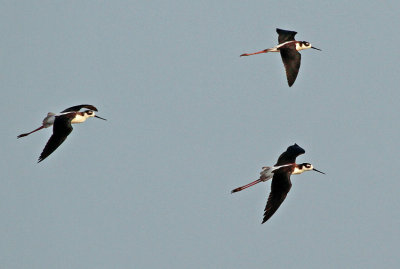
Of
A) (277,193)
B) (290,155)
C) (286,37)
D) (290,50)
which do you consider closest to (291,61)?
(290,50)

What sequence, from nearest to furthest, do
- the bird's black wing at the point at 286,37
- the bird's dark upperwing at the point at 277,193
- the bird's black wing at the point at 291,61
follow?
the bird's dark upperwing at the point at 277,193 < the bird's black wing at the point at 291,61 < the bird's black wing at the point at 286,37

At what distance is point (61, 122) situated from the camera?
16562 mm

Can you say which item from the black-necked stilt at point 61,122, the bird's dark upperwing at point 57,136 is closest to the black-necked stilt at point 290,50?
the black-necked stilt at point 61,122

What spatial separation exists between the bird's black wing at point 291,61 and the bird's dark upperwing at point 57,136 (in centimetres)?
448

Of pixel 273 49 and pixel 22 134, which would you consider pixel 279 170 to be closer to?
pixel 273 49

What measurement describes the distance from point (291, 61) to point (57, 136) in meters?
5.08

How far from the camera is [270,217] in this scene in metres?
14.8

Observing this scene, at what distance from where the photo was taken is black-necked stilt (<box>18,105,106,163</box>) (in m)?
16.0

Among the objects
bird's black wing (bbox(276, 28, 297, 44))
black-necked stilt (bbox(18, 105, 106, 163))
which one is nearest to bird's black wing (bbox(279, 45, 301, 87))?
bird's black wing (bbox(276, 28, 297, 44))

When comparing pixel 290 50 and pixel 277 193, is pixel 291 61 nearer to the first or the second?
pixel 290 50

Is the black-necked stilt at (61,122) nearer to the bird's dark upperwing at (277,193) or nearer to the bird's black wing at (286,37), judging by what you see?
the bird's dark upperwing at (277,193)

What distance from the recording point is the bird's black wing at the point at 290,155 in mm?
16781

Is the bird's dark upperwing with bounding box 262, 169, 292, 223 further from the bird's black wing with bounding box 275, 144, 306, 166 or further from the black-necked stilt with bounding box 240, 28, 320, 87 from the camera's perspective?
the black-necked stilt with bounding box 240, 28, 320, 87

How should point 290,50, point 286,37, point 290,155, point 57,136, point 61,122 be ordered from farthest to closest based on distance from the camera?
point 286,37, point 290,50, point 290,155, point 61,122, point 57,136
